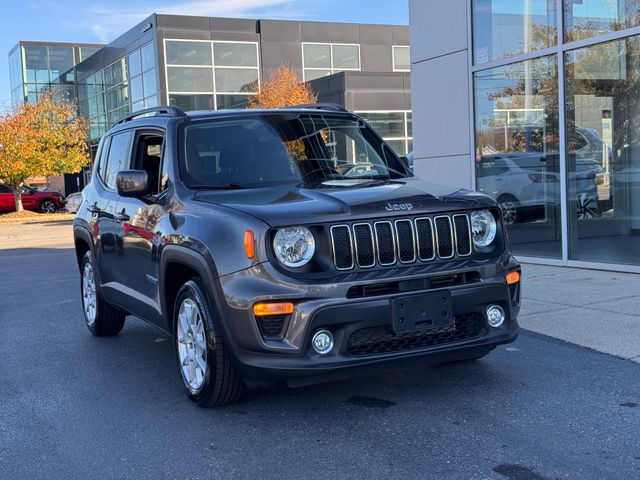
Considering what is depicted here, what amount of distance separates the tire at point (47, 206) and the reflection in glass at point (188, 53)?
29.5 feet

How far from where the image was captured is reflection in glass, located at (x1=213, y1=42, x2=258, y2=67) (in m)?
34.3

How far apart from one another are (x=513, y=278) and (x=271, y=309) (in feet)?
5.34

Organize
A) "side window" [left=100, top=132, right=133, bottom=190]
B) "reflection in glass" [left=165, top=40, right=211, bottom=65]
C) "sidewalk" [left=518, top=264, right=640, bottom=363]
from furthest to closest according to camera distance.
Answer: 1. "reflection in glass" [left=165, top=40, right=211, bottom=65]
2. "side window" [left=100, top=132, right=133, bottom=190]
3. "sidewalk" [left=518, top=264, right=640, bottom=363]

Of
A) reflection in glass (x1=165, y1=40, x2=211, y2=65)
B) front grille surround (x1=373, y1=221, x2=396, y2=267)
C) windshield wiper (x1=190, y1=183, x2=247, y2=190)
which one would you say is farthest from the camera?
reflection in glass (x1=165, y1=40, x2=211, y2=65)

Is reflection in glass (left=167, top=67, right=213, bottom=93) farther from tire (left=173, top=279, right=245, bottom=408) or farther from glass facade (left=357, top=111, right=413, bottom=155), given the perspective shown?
tire (left=173, top=279, right=245, bottom=408)

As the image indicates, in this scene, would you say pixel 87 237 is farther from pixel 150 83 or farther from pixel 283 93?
pixel 150 83

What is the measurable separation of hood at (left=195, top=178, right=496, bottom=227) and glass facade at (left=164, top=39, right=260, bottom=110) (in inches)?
1161

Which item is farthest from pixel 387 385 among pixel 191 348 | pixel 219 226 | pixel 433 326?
pixel 219 226

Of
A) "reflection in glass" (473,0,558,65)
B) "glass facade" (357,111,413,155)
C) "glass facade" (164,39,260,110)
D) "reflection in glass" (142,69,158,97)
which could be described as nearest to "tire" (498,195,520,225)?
"reflection in glass" (473,0,558,65)

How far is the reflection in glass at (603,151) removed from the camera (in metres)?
9.91

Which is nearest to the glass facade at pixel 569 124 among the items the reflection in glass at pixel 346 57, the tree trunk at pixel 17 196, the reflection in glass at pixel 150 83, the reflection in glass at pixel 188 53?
the reflection in glass at pixel 188 53

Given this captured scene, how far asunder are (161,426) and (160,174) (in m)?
1.84

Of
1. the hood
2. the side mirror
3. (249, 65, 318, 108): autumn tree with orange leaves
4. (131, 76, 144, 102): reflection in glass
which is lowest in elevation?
the hood

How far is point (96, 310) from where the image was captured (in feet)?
23.1
